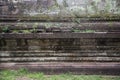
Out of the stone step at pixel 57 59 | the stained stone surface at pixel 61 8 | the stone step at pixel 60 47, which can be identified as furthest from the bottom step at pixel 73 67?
the stained stone surface at pixel 61 8

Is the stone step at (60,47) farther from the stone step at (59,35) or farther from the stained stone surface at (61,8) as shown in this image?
the stained stone surface at (61,8)

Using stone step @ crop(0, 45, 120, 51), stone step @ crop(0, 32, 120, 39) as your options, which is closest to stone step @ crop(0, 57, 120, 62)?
stone step @ crop(0, 45, 120, 51)

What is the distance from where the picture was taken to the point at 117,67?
4848 mm

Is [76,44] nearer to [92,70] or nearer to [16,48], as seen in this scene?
[92,70]

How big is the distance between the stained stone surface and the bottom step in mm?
1134

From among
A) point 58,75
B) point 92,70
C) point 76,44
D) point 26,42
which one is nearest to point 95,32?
point 76,44

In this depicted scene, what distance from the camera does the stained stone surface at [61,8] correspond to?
5.09m

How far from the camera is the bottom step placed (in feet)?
15.9

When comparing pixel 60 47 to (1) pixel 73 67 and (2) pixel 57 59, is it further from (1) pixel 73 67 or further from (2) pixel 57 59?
(1) pixel 73 67

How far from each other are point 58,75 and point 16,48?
113cm

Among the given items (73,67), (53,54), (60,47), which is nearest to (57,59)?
(53,54)

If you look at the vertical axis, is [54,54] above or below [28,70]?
above

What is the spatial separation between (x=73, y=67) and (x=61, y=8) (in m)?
1.39

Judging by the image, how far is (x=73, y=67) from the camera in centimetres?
491
